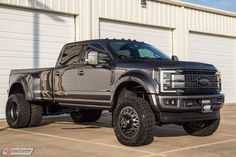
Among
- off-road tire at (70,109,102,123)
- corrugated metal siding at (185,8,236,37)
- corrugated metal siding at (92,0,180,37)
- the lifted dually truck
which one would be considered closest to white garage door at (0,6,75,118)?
corrugated metal siding at (92,0,180,37)

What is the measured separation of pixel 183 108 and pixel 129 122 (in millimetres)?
1037

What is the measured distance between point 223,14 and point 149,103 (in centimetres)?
1650

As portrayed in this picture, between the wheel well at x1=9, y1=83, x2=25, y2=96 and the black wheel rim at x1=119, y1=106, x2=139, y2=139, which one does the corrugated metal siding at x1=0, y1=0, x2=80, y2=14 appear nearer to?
the wheel well at x1=9, y1=83, x2=25, y2=96

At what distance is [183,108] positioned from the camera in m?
8.50

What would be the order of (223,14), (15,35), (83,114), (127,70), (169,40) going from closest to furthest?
(127,70), (83,114), (15,35), (169,40), (223,14)

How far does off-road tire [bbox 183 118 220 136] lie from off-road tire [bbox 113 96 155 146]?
1.95m

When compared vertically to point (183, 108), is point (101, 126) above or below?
below

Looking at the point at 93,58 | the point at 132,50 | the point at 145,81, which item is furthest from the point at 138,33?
the point at 145,81

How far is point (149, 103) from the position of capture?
867 cm

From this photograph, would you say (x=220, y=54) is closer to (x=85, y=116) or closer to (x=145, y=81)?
(x=85, y=116)

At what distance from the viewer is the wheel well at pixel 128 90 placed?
9.06 m

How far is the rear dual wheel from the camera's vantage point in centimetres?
1205

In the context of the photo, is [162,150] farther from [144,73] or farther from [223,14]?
[223,14]

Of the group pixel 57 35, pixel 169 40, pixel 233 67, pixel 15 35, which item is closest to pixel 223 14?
pixel 233 67
